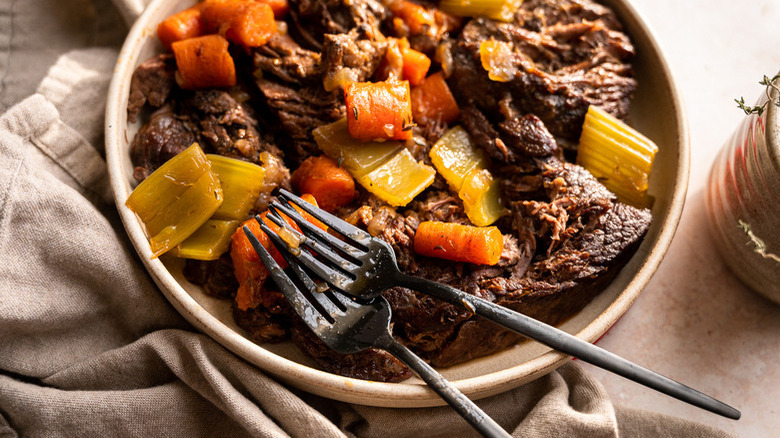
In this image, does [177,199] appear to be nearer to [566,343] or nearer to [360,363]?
[360,363]

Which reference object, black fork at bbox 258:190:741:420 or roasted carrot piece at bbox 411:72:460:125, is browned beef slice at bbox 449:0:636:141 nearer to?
roasted carrot piece at bbox 411:72:460:125

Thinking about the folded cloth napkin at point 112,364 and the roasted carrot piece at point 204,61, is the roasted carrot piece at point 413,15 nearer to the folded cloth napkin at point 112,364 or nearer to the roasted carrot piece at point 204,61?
the roasted carrot piece at point 204,61

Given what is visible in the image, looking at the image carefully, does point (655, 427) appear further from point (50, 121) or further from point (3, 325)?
point (50, 121)

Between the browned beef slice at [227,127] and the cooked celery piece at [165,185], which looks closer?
the cooked celery piece at [165,185]

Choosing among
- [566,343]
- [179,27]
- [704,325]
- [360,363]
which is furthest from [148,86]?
[704,325]

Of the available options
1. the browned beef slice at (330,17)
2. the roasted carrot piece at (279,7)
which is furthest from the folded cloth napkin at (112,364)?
the browned beef slice at (330,17)

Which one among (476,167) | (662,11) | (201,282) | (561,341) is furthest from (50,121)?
(662,11)
